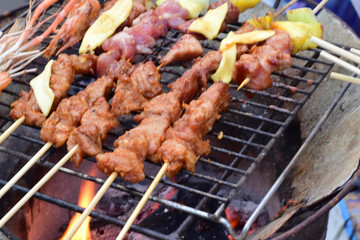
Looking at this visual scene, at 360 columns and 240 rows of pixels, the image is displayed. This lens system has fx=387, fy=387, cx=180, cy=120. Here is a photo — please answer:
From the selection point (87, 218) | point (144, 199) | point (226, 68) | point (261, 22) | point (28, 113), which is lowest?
point (144, 199)

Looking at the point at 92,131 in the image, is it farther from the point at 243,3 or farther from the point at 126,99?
the point at 243,3

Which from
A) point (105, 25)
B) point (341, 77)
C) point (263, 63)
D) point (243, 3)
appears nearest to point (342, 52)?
point (341, 77)

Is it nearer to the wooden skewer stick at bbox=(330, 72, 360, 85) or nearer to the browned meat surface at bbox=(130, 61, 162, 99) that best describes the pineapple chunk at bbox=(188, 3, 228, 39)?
the browned meat surface at bbox=(130, 61, 162, 99)

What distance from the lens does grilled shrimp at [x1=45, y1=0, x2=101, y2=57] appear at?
3709 millimetres

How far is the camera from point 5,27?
3973 mm

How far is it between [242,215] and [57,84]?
6.37 feet

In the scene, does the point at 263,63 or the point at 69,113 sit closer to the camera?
the point at 69,113

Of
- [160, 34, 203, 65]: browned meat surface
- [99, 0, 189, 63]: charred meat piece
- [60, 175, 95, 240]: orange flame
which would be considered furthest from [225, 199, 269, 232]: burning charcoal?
[99, 0, 189, 63]: charred meat piece

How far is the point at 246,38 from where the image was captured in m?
3.50

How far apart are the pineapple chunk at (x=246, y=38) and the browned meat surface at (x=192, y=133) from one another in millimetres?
543

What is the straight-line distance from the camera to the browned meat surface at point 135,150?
2.50 meters

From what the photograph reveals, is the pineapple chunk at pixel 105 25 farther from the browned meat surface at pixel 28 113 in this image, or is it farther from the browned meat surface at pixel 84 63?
the browned meat surface at pixel 28 113

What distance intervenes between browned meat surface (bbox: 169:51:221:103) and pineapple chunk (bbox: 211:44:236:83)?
5 cm

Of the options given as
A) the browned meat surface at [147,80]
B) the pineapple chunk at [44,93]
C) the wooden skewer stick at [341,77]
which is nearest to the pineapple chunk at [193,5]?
the browned meat surface at [147,80]
